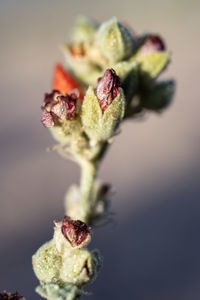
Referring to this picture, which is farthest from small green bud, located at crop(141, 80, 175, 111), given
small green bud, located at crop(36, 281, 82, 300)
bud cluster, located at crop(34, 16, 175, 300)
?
small green bud, located at crop(36, 281, 82, 300)

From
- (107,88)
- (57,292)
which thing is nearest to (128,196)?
(107,88)

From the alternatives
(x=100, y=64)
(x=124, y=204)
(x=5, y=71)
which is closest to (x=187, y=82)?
(x=124, y=204)

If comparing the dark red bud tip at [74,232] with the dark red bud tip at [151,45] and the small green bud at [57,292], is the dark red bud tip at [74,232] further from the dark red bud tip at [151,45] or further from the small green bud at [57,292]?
the dark red bud tip at [151,45]

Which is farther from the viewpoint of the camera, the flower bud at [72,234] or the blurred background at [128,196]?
the blurred background at [128,196]

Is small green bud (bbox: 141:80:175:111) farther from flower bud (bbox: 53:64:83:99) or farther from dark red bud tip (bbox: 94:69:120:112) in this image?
dark red bud tip (bbox: 94:69:120:112)

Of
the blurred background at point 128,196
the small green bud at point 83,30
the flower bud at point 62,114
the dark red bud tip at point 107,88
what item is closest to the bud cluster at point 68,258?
the flower bud at point 62,114

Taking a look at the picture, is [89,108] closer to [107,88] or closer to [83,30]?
[107,88]
